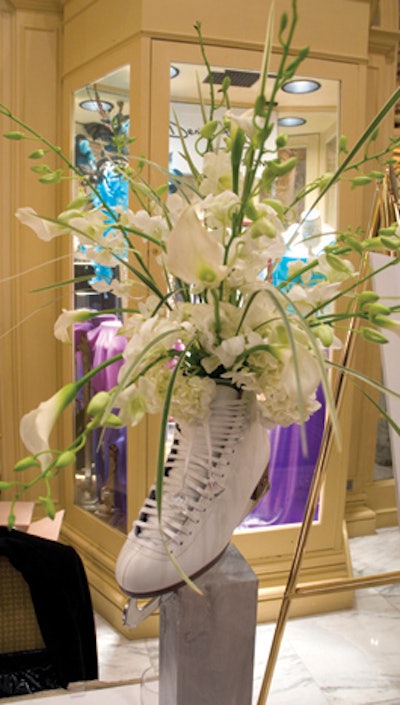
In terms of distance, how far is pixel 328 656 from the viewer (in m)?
2.41

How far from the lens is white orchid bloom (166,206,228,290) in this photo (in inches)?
22.3

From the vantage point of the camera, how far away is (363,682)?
227cm

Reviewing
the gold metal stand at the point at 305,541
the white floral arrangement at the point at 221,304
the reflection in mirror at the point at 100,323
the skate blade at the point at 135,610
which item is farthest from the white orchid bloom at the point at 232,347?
the reflection in mirror at the point at 100,323

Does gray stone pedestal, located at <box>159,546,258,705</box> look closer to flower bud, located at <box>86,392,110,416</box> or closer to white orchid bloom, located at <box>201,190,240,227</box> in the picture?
flower bud, located at <box>86,392,110,416</box>

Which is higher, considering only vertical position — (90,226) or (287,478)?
(90,226)

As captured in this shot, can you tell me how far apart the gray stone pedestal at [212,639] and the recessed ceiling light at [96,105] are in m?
2.09

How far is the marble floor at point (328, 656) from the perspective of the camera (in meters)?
2.21

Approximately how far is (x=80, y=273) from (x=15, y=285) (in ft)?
1.03

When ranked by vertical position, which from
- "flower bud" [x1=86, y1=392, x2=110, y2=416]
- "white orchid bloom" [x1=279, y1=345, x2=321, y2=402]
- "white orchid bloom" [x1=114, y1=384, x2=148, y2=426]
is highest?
"white orchid bloom" [x1=279, y1=345, x2=321, y2=402]

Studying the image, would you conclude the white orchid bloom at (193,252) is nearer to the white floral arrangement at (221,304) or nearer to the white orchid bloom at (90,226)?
the white floral arrangement at (221,304)

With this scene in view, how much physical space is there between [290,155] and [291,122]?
0.44 ft

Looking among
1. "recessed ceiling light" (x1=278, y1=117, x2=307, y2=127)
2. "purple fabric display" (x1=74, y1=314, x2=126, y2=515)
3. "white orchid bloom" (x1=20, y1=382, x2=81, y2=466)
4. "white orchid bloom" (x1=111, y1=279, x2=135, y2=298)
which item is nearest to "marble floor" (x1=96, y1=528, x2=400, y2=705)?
"purple fabric display" (x1=74, y1=314, x2=126, y2=515)

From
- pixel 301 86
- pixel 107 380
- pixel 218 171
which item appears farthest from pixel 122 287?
pixel 301 86

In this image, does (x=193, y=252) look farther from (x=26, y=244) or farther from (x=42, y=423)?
(x=26, y=244)
